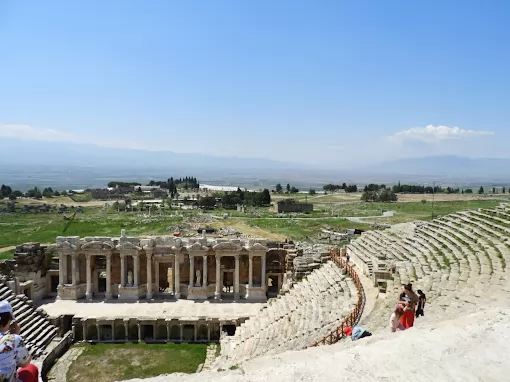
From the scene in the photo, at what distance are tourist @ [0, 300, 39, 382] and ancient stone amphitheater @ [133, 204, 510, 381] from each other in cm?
409

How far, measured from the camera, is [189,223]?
2773 inches

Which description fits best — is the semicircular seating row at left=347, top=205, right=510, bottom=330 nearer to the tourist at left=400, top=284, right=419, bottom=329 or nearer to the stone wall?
the tourist at left=400, top=284, right=419, bottom=329

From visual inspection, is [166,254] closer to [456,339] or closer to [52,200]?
[456,339]

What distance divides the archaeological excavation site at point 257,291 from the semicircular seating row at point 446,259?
0.10m

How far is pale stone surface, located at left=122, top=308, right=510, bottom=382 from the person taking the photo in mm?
9219

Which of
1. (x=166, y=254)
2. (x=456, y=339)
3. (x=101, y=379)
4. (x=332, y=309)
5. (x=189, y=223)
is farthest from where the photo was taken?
(x=189, y=223)

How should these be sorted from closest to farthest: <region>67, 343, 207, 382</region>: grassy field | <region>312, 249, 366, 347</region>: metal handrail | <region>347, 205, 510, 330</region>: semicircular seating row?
<region>312, 249, 366, 347</region>: metal handrail, <region>347, 205, 510, 330</region>: semicircular seating row, <region>67, 343, 207, 382</region>: grassy field

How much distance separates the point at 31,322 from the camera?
27.8 m

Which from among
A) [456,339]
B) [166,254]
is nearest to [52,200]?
[166,254]

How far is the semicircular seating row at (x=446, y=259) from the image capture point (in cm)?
1680

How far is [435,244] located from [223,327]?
1521cm

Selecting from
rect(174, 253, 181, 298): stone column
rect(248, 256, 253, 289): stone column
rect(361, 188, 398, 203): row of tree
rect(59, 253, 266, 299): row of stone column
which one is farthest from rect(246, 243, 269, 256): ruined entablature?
rect(361, 188, 398, 203): row of tree

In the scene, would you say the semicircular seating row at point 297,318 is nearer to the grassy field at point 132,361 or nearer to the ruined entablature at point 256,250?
the grassy field at point 132,361

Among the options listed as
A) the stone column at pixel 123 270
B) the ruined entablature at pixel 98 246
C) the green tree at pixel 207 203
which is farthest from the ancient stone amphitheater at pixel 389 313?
the green tree at pixel 207 203
